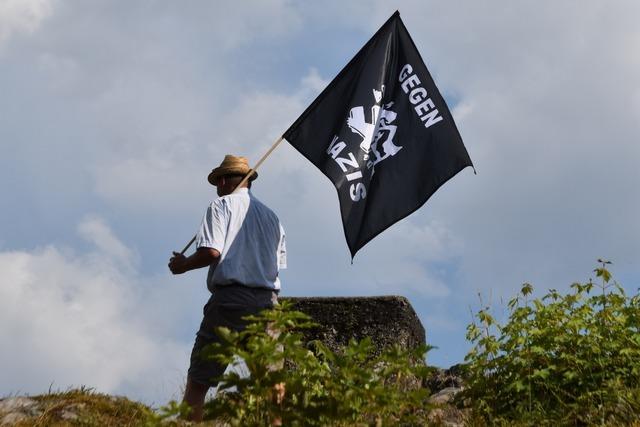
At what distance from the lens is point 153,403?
24.1 feet

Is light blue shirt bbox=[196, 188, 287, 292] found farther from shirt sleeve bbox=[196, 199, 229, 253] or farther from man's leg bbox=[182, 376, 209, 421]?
man's leg bbox=[182, 376, 209, 421]

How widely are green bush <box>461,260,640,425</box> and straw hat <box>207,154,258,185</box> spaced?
2.13m

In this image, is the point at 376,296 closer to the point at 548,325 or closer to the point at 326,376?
the point at 548,325

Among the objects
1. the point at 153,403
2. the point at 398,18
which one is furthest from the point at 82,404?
the point at 398,18

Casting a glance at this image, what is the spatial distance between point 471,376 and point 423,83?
8.00 feet

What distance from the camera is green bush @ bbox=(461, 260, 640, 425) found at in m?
6.31

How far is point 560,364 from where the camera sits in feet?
22.2

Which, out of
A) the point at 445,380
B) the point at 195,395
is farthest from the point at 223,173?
the point at 445,380

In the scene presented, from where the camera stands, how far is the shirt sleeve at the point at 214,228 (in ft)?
19.8

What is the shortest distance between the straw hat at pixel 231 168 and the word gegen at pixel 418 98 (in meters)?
1.56

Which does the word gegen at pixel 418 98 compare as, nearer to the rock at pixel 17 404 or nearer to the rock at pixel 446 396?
the rock at pixel 446 396

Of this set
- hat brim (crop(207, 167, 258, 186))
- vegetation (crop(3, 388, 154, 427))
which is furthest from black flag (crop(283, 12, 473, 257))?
vegetation (crop(3, 388, 154, 427))

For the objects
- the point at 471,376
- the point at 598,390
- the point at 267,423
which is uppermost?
the point at 471,376

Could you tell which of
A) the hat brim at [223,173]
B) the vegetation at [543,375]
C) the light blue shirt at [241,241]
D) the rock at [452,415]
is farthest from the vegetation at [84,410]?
the rock at [452,415]
